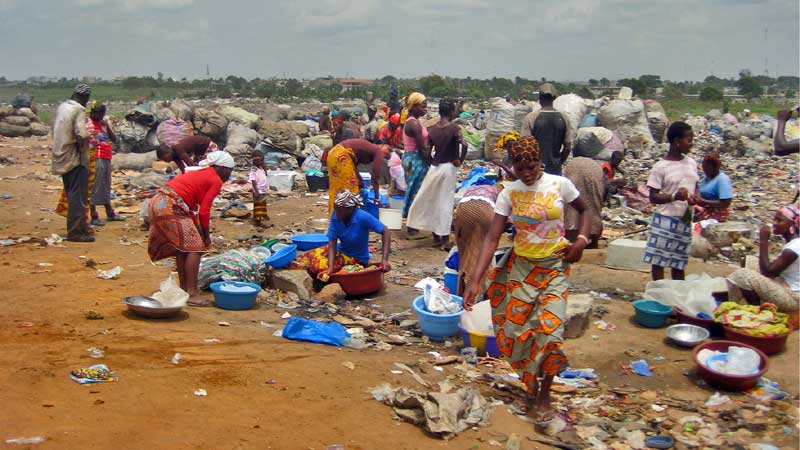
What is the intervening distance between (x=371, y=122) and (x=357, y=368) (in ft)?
41.0

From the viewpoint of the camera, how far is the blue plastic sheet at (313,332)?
499 centimetres

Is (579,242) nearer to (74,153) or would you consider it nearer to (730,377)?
(730,377)

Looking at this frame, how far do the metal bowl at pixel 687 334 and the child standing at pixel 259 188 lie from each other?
18.5 ft

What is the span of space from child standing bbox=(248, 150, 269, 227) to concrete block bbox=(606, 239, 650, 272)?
446cm

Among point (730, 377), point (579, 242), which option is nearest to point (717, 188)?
point (730, 377)

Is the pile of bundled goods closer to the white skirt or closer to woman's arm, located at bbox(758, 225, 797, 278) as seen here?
the white skirt

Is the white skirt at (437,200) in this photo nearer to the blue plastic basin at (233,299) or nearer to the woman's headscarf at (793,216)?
the blue plastic basin at (233,299)

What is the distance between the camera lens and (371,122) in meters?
16.5

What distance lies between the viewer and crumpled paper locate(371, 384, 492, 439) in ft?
12.1

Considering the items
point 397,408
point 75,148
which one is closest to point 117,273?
point 75,148

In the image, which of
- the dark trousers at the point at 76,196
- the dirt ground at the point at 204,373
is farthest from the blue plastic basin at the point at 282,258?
the dark trousers at the point at 76,196

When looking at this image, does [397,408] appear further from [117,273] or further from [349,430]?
[117,273]

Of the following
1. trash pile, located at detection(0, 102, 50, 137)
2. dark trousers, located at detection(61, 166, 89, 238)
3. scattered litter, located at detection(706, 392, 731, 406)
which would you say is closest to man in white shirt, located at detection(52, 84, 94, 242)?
dark trousers, located at detection(61, 166, 89, 238)

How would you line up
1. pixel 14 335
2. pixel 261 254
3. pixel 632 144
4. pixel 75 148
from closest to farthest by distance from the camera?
pixel 14 335, pixel 261 254, pixel 75 148, pixel 632 144
